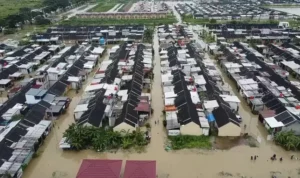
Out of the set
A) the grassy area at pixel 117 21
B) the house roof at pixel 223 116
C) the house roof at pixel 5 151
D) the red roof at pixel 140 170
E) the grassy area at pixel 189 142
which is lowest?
the grassy area at pixel 189 142

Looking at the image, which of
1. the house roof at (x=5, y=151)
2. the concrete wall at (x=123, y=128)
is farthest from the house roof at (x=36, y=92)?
the concrete wall at (x=123, y=128)

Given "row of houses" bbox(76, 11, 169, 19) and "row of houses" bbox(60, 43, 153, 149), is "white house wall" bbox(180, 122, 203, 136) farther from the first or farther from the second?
"row of houses" bbox(76, 11, 169, 19)

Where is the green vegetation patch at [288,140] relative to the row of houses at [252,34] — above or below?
below

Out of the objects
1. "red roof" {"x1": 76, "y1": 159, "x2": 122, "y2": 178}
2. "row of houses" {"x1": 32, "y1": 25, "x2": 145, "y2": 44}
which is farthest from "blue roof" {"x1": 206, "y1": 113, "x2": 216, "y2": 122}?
"row of houses" {"x1": 32, "y1": 25, "x2": 145, "y2": 44}

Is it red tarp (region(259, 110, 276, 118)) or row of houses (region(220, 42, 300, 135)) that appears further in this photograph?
red tarp (region(259, 110, 276, 118))

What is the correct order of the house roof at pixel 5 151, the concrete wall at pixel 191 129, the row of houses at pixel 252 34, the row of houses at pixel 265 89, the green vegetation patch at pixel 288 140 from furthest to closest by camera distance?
the row of houses at pixel 252 34 < the row of houses at pixel 265 89 < the concrete wall at pixel 191 129 < the green vegetation patch at pixel 288 140 < the house roof at pixel 5 151

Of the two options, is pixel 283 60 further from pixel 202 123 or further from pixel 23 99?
pixel 23 99

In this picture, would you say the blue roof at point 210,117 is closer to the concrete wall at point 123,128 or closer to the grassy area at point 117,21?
the concrete wall at point 123,128
